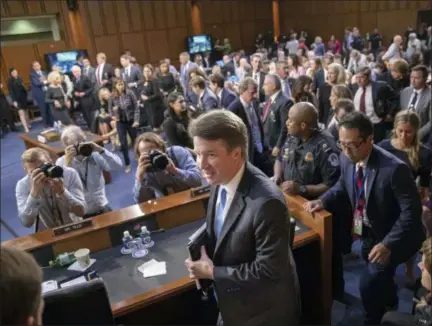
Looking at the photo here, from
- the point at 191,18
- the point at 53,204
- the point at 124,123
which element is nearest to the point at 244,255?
the point at 53,204

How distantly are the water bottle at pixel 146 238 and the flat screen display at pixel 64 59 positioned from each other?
1041cm

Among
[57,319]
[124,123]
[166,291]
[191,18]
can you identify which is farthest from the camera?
[191,18]

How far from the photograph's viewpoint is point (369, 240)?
7.71 feet

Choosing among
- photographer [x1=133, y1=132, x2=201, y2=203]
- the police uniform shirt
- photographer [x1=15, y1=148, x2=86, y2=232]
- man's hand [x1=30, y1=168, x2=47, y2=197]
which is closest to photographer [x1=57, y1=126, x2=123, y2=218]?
photographer [x1=15, y1=148, x2=86, y2=232]

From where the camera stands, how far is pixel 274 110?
4.23 m

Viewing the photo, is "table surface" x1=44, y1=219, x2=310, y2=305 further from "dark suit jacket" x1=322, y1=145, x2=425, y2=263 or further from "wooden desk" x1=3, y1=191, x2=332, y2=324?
"dark suit jacket" x1=322, y1=145, x2=425, y2=263

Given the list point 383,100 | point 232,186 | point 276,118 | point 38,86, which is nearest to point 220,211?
point 232,186

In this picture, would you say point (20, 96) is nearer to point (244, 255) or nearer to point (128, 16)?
point (128, 16)

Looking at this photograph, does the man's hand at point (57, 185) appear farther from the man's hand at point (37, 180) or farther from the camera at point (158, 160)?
the camera at point (158, 160)

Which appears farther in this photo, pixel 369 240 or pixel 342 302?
pixel 342 302

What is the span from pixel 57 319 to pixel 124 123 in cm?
473

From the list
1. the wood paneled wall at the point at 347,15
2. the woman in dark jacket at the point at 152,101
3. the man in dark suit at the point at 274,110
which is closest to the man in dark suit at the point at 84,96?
the woman in dark jacket at the point at 152,101

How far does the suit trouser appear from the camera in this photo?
215 centimetres

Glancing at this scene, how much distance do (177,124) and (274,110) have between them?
3.45 feet
